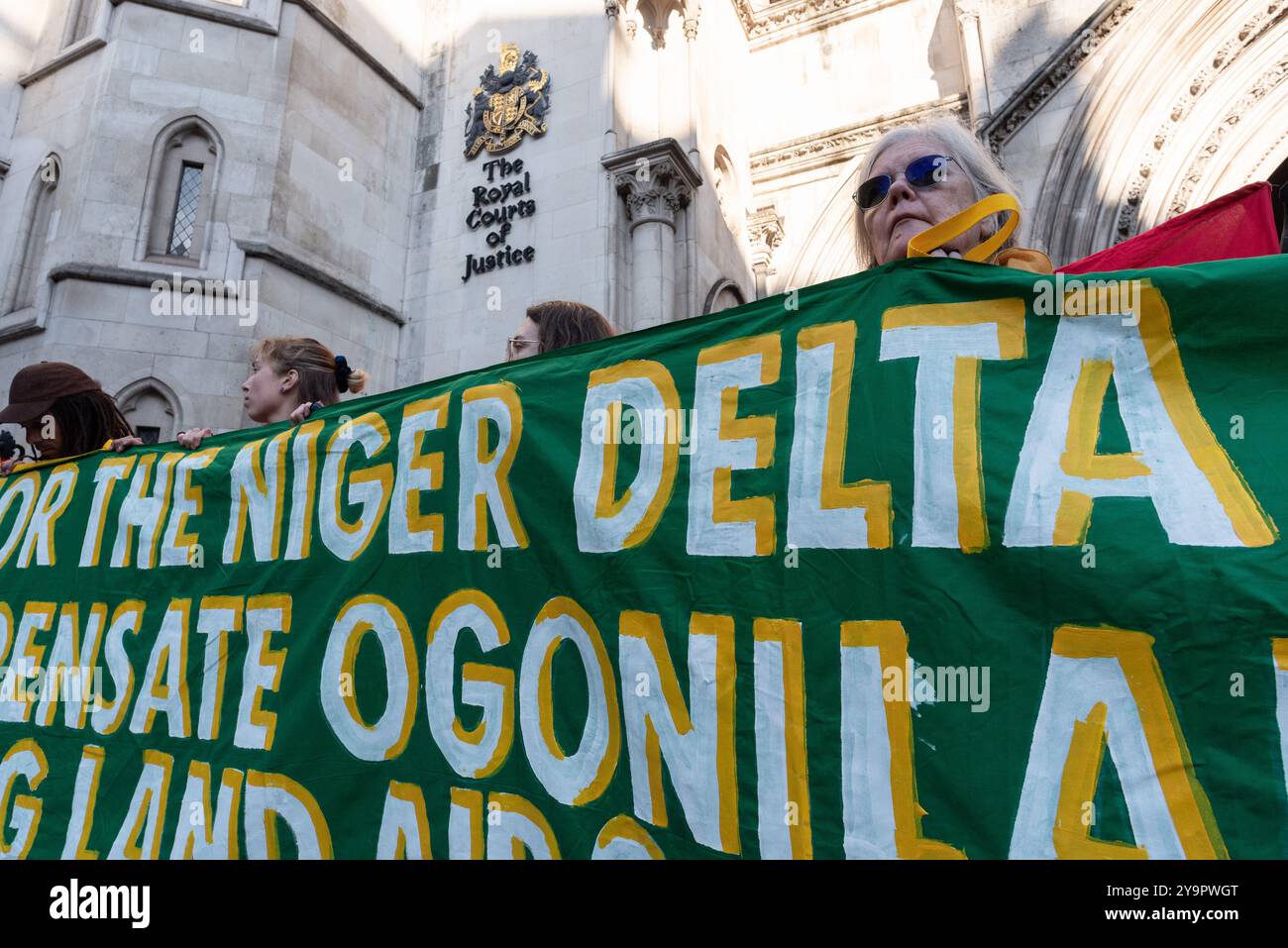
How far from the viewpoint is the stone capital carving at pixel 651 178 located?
8.63m

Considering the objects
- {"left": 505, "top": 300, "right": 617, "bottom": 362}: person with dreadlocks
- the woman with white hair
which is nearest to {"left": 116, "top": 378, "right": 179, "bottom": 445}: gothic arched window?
{"left": 505, "top": 300, "right": 617, "bottom": 362}: person with dreadlocks

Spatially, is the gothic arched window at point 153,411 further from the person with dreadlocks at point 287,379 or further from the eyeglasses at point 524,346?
the eyeglasses at point 524,346

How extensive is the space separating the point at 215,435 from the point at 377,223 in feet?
25.1

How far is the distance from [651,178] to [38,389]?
6683 mm

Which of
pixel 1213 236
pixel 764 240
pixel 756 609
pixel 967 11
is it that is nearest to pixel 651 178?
pixel 764 240

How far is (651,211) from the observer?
8.70 m

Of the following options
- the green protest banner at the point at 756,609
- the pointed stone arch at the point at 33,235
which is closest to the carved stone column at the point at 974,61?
the green protest banner at the point at 756,609

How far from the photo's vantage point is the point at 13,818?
9.09 ft

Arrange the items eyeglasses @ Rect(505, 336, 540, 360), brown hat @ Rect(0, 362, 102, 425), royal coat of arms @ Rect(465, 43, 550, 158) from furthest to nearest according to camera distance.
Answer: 1. royal coat of arms @ Rect(465, 43, 550, 158)
2. brown hat @ Rect(0, 362, 102, 425)
3. eyeglasses @ Rect(505, 336, 540, 360)

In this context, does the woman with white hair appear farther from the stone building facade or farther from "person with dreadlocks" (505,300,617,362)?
the stone building facade

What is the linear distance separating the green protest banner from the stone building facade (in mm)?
6197

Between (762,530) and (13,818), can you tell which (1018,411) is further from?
(13,818)

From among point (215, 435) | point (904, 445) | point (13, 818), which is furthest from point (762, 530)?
point (13, 818)

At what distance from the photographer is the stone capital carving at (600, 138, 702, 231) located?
863 centimetres
